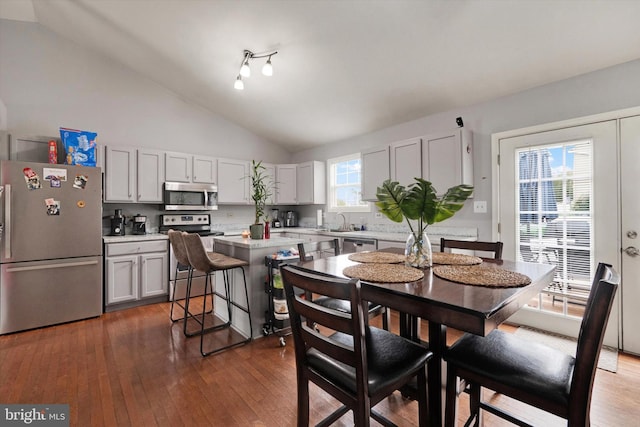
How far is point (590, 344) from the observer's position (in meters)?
0.99

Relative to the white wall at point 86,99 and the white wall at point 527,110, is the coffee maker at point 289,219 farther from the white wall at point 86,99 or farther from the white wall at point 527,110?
the white wall at point 527,110

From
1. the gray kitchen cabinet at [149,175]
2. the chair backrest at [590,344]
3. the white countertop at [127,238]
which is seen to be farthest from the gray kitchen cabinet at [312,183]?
the chair backrest at [590,344]

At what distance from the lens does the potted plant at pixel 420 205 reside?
5.14 ft

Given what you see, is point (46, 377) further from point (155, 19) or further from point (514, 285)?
point (155, 19)

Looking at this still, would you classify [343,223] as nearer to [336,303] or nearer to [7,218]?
[336,303]

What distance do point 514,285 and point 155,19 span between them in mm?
3880

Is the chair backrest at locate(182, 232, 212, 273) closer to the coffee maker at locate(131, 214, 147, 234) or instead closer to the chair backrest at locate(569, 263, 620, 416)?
the coffee maker at locate(131, 214, 147, 234)

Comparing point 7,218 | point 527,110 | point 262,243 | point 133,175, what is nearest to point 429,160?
point 527,110

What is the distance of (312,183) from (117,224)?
287cm

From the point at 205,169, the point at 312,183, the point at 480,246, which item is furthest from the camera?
the point at 312,183

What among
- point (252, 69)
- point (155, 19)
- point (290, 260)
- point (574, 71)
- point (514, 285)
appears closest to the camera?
point (514, 285)

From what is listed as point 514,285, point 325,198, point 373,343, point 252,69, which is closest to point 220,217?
point 325,198

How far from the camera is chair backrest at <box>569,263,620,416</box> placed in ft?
3.13

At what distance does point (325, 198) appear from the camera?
16.8 feet
